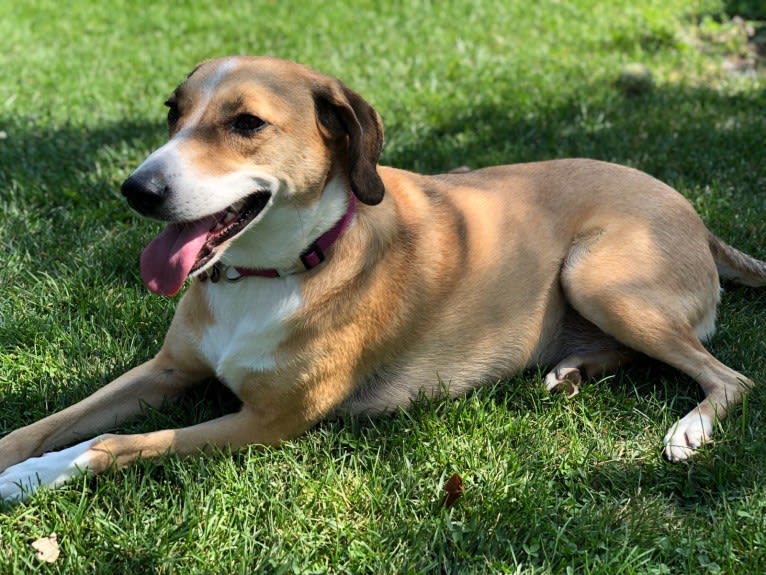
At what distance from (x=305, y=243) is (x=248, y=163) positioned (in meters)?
0.38

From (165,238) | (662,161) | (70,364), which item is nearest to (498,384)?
(165,238)

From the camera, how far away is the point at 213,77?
9.73 ft

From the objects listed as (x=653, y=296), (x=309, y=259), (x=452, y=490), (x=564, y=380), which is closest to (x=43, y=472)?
(x=309, y=259)

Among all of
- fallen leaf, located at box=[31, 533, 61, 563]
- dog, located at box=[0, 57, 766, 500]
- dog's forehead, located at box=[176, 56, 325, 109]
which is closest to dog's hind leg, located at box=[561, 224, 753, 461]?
dog, located at box=[0, 57, 766, 500]

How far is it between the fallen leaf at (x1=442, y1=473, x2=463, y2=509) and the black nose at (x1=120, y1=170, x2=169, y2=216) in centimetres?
136

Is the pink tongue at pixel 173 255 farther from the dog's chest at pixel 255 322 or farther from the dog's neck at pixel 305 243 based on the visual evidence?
the dog's chest at pixel 255 322

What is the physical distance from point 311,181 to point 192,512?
1.18 meters

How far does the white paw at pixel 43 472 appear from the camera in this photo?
9.20 feet

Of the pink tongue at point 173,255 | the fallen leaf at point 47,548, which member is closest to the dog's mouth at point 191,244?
the pink tongue at point 173,255

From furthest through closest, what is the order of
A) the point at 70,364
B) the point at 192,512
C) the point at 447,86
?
1. the point at 447,86
2. the point at 70,364
3. the point at 192,512

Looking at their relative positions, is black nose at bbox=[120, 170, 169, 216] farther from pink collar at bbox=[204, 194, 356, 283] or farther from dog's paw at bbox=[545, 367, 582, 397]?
dog's paw at bbox=[545, 367, 582, 397]

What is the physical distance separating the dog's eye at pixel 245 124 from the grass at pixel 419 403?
114 cm

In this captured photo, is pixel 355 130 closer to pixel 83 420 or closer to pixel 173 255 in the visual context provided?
pixel 173 255

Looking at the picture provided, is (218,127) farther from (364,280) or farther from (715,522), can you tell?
(715,522)
